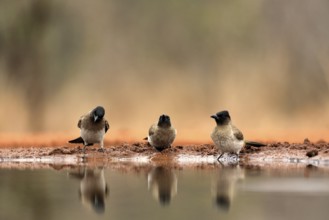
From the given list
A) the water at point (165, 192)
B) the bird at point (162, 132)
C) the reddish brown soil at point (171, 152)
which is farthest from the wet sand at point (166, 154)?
the water at point (165, 192)

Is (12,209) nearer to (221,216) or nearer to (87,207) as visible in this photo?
(87,207)

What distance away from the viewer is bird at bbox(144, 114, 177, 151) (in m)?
21.3

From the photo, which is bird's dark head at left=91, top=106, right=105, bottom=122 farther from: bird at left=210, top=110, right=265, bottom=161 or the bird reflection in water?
bird at left=210, top=110, right=265, bottom=161

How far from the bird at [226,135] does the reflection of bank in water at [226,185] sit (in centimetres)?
86

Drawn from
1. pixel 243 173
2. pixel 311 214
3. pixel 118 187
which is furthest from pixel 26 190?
pixel 311 214

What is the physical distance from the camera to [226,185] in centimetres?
1512

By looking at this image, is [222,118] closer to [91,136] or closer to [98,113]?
[98,113]

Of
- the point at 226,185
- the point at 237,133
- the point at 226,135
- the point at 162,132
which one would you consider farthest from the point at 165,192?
the point at 162,132

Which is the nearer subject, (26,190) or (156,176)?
(26,190)

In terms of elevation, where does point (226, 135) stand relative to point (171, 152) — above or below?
above

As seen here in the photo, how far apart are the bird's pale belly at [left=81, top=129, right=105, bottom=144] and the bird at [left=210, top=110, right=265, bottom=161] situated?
3334 mm

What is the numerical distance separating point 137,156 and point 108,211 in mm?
10175

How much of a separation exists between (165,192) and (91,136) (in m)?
7.61

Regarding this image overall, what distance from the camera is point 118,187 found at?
15.1m
